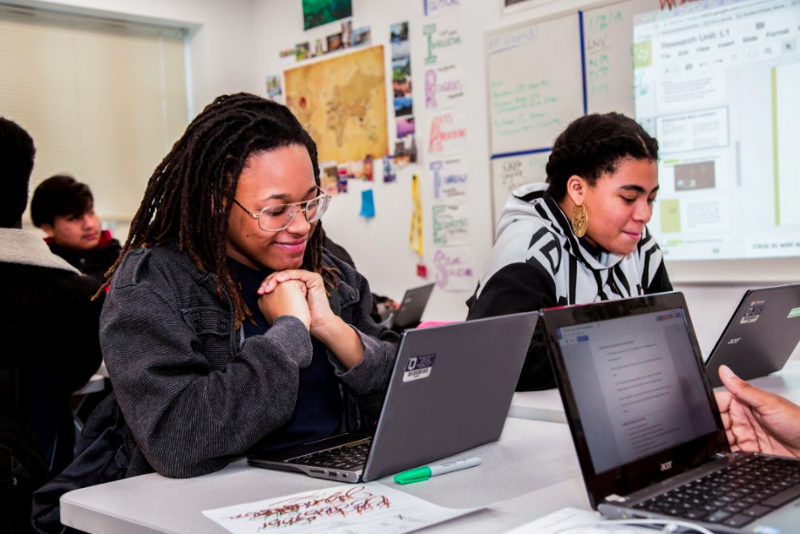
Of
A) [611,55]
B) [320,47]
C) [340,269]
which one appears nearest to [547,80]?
[611,55]

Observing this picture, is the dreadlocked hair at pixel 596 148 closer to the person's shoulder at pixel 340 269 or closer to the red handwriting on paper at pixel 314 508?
the person's shoulder at pixel 340 269

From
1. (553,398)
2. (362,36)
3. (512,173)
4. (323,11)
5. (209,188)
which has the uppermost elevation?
(323,11)

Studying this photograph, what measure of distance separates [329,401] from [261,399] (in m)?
0.30

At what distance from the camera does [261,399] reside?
48.7 inches

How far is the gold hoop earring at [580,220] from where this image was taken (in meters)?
2.10

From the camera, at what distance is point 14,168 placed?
1.92 meters

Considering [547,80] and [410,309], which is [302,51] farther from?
[410,309]

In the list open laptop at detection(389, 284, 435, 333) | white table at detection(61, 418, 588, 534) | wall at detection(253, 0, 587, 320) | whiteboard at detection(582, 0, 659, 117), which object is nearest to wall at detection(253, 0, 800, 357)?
wall at detection(253, 0, 587, 320)

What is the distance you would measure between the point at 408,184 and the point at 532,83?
0.94 metres

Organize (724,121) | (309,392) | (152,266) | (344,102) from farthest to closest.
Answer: (344,102) < (724,121) < (309,392) < (152,266)

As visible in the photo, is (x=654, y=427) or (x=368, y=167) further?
(x=368, y=167)

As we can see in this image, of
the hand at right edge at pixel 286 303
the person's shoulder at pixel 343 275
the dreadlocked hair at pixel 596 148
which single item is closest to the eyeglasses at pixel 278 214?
the hand at right edge at pixel 286 303

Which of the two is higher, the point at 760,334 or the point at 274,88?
the point at 274,88

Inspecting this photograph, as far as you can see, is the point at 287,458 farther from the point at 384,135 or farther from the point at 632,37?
the point at 384,135
